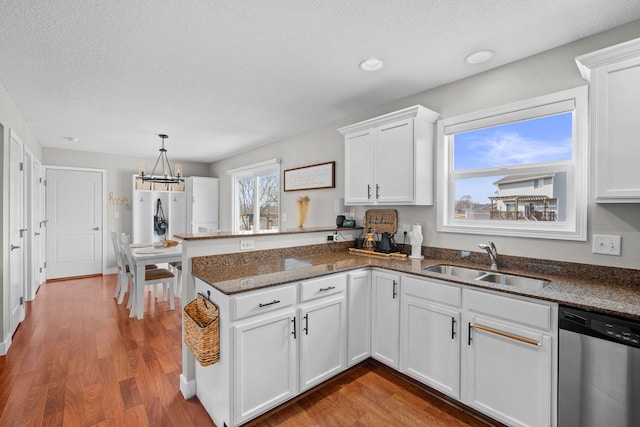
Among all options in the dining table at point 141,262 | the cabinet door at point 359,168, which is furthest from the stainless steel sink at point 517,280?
the dining table at point 141,262

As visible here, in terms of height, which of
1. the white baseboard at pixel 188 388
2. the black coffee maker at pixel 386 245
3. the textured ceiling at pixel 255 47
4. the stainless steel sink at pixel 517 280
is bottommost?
the white baseboard at pixel 188 388

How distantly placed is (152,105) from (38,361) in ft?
8.35

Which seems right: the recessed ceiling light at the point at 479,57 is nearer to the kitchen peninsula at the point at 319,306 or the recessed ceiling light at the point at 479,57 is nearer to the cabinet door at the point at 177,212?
the kitchen peninsula at the point at 319,306

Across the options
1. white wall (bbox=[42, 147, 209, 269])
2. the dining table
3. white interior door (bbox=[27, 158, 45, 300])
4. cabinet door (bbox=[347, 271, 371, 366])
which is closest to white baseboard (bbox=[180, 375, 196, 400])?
cabinet door (bbox=[347, 271, 371, 366])

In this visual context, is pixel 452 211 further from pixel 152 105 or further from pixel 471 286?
pixel 152 105

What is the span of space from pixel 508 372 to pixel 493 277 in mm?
707

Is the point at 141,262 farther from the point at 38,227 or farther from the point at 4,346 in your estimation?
the point at 38,227

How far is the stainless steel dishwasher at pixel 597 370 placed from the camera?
1.34m

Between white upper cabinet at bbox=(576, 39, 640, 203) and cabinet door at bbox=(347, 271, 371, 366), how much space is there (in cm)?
156

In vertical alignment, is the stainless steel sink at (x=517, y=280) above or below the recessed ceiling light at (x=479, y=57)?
below

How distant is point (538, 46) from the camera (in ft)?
6.82

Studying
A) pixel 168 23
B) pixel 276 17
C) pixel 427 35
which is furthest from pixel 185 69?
pixel 427 35

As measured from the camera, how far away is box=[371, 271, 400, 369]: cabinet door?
2.28m

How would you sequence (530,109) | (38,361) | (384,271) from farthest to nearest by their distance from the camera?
(38,361) → (384,271) → (530,109)
